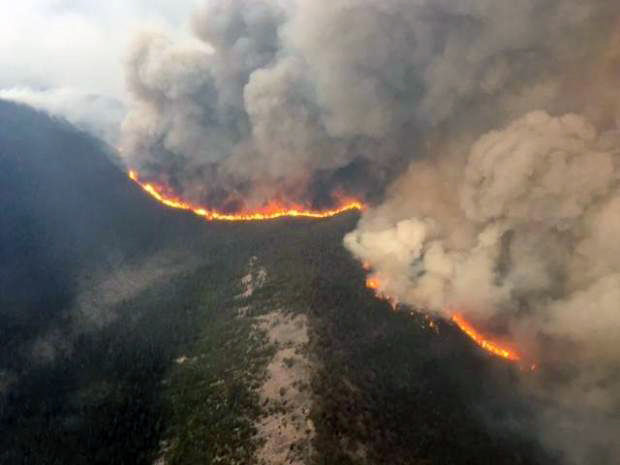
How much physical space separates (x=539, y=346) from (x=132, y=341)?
74.2 m

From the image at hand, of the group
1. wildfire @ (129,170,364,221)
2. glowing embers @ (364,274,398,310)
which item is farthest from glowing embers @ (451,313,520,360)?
wildfire @ (129,170,364,221)

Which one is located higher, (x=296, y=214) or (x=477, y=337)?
(x=296, y=214)

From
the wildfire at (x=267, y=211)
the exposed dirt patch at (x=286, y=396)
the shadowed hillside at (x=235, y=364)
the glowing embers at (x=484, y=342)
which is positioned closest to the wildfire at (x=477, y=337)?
the glowing embers at (x=484, y=342)

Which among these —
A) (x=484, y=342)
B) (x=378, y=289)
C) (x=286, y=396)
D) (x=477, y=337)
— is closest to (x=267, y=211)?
(x=378, y=289)

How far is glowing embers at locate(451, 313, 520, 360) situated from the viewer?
11438 centimetres

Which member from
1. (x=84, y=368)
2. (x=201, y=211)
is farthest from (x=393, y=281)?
(x=201, y=211)

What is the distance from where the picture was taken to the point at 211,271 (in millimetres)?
147250

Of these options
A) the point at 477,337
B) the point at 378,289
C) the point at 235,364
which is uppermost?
the point at 378,289

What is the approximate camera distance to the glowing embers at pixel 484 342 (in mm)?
114375

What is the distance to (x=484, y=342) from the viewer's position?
117562 mm

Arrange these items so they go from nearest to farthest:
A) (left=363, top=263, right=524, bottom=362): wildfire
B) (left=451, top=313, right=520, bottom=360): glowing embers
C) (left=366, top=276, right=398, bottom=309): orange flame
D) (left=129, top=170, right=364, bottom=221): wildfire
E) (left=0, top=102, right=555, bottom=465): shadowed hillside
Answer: (left=0, top=102, right=555, bottom=465): shadowed hillside, (left=363, top=263, right=524, bottom=362): wildfire, (left=451, top=313, right=520, bottom=360): glowing embers, (left=366, top=276, right=398, bottom=309): orange flame, (left=129, top=170, right=364, bottom=221): wildfire

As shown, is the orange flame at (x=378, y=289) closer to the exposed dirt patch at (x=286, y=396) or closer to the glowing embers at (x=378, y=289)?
the glowing embers at (x=378, y=289)

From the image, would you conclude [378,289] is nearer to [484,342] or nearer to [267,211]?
[484,342]

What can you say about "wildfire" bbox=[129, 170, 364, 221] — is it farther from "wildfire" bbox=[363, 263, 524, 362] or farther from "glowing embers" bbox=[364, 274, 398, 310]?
"wildfire" bbox=[363, 263, 524, 362]
